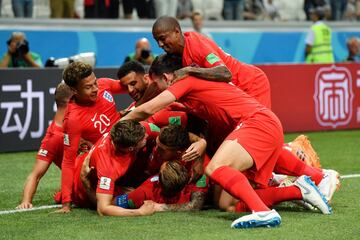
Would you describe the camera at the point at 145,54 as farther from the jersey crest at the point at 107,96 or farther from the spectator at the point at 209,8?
Answer: the jersey crest at the point at 107,96

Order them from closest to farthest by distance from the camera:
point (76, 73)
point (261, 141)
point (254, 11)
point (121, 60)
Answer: point (261, 141) → point (76, 73) → point (121, 60) → point (254, 11)

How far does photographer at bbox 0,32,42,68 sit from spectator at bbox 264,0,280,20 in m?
7.30

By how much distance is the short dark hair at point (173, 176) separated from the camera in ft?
25.8

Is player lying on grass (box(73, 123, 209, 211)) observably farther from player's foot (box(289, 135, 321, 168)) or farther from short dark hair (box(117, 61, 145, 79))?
player's foot (box(289, 135, 321, 168))

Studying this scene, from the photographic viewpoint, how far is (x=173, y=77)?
7.76 metres

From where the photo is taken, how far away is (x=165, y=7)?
741 inches

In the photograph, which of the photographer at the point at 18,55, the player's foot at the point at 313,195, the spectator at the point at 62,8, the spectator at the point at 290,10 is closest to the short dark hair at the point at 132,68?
the player's foot at the point at 313,195

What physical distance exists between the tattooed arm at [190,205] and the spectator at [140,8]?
10714 mm

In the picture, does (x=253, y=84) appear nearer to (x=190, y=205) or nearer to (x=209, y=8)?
(x=190, y=205)

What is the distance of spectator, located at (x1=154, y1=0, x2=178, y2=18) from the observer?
18.7m

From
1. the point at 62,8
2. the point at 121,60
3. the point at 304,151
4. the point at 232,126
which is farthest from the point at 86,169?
the point at 121,60

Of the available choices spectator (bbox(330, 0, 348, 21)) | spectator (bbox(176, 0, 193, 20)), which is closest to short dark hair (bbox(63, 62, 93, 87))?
spectator (bbox(176, 0, 193, 20))

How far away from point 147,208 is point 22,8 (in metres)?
9.90

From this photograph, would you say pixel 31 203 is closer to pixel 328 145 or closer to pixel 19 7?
pixel 328 145
